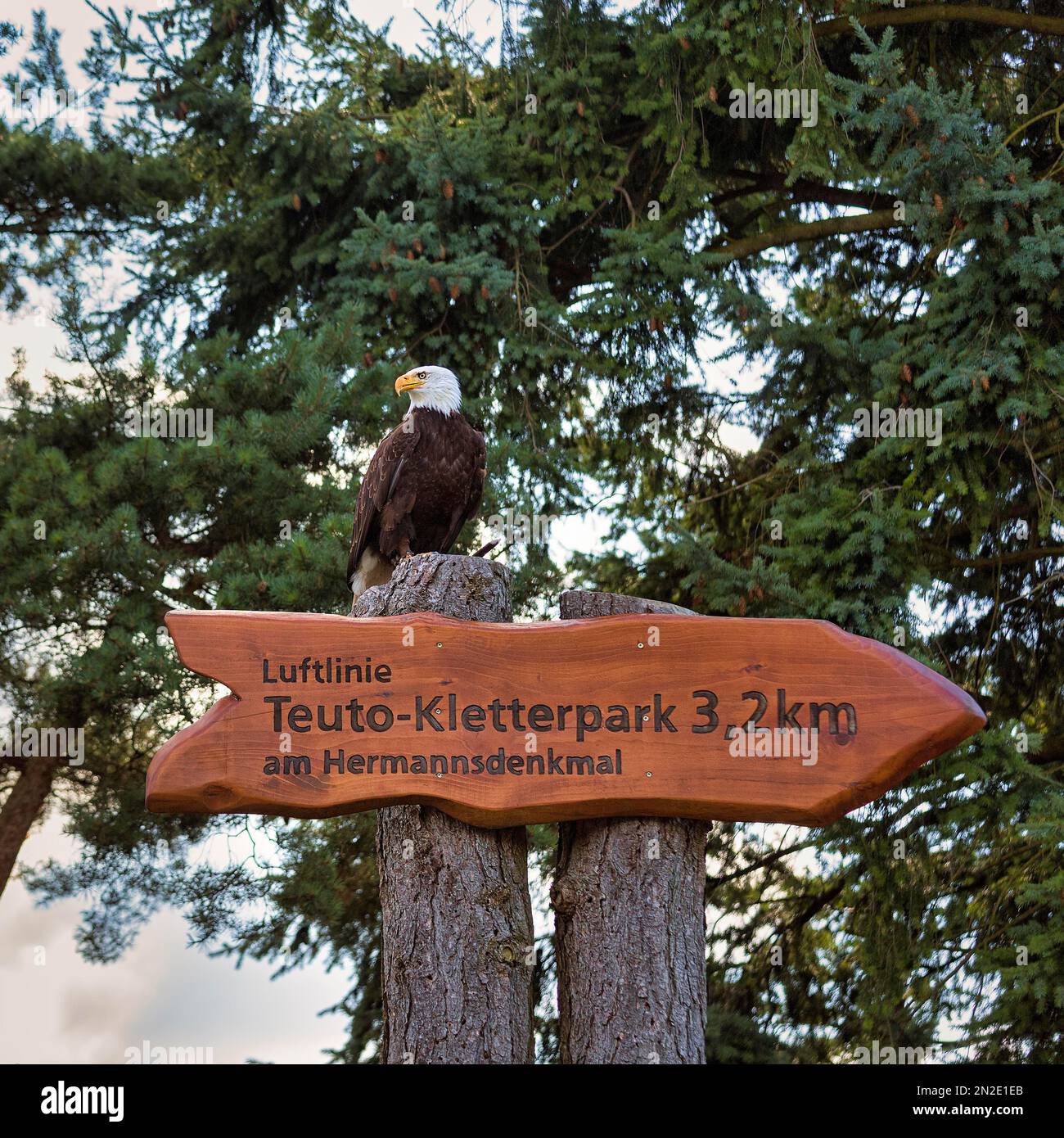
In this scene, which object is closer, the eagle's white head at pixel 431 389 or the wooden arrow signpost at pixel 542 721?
the wooden arrow signpost at pixel 542 721

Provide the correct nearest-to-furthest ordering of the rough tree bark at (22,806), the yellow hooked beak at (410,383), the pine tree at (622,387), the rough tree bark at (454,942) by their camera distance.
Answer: the rough tree bark at (454,942)
the yellow hooked beak at (410,383)
the pine tree at (622,387)
the rough tree bark at (22,806)

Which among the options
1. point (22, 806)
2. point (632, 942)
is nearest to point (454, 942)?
point (632, 942)

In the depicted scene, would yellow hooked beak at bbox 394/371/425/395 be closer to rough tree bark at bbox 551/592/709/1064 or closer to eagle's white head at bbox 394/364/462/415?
eagle's white head at bbox 394/364/462/415

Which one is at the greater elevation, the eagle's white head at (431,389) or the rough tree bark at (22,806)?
the eagle's white head at (431,389)

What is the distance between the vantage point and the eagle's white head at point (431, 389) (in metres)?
4.72

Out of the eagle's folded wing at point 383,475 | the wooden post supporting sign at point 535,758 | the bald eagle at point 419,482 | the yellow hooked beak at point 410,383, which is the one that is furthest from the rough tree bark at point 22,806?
the wooden post supporting sign at point 535,758

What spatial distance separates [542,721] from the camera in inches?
122

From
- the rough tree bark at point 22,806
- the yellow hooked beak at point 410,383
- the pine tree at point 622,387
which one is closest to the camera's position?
the yellow hooked beak at point 410,383

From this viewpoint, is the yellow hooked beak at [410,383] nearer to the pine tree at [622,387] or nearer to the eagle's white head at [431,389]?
the eagle's white head at [431,389]

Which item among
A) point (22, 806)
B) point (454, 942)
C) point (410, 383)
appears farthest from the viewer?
point (22, 806)

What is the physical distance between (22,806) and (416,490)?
4.12 meters

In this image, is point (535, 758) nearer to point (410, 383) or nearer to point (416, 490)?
point (416, 490)

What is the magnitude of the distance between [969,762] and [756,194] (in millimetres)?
4861

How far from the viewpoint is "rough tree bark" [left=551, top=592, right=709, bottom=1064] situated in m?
3.11
